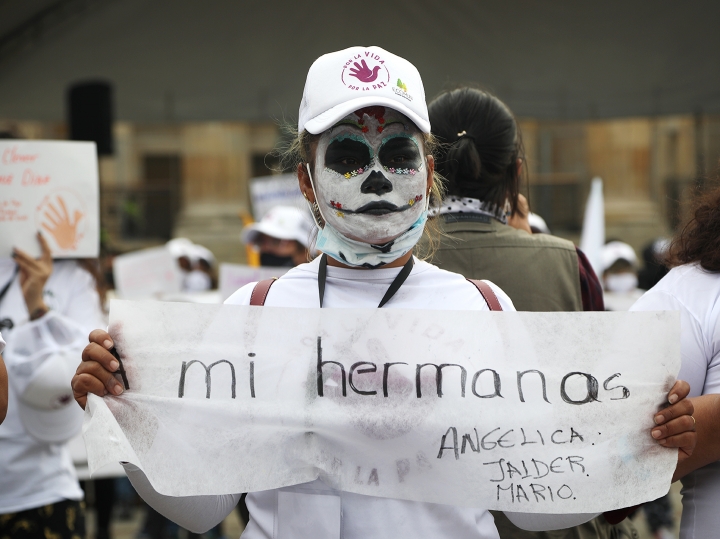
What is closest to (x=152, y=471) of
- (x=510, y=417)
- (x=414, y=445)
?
(x=414, y=445)

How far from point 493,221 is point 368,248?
84 cm

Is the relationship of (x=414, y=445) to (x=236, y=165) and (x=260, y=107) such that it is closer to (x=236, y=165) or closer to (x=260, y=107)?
(x=260, y=107)

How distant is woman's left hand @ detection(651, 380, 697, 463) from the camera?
1.81m

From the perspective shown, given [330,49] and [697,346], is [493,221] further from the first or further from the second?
[330,49]

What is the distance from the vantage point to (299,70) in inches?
272

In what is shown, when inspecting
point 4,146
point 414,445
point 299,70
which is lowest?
point 414,445

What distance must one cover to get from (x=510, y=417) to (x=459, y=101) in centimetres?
116

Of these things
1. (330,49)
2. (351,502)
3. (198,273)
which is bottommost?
(198,273)

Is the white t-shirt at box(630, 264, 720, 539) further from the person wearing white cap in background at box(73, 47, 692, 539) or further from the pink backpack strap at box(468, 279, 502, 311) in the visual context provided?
the pink backpack strap at box(468, 279, 502, 311)

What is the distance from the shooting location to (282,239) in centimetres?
635

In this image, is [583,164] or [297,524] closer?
[297,524]

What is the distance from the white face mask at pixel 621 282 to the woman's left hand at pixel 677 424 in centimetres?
771

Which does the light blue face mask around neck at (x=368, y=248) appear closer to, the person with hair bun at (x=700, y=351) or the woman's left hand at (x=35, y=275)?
the person with hair bun at (x=700, y=351)

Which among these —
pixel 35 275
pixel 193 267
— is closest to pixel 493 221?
pixel 35 275
